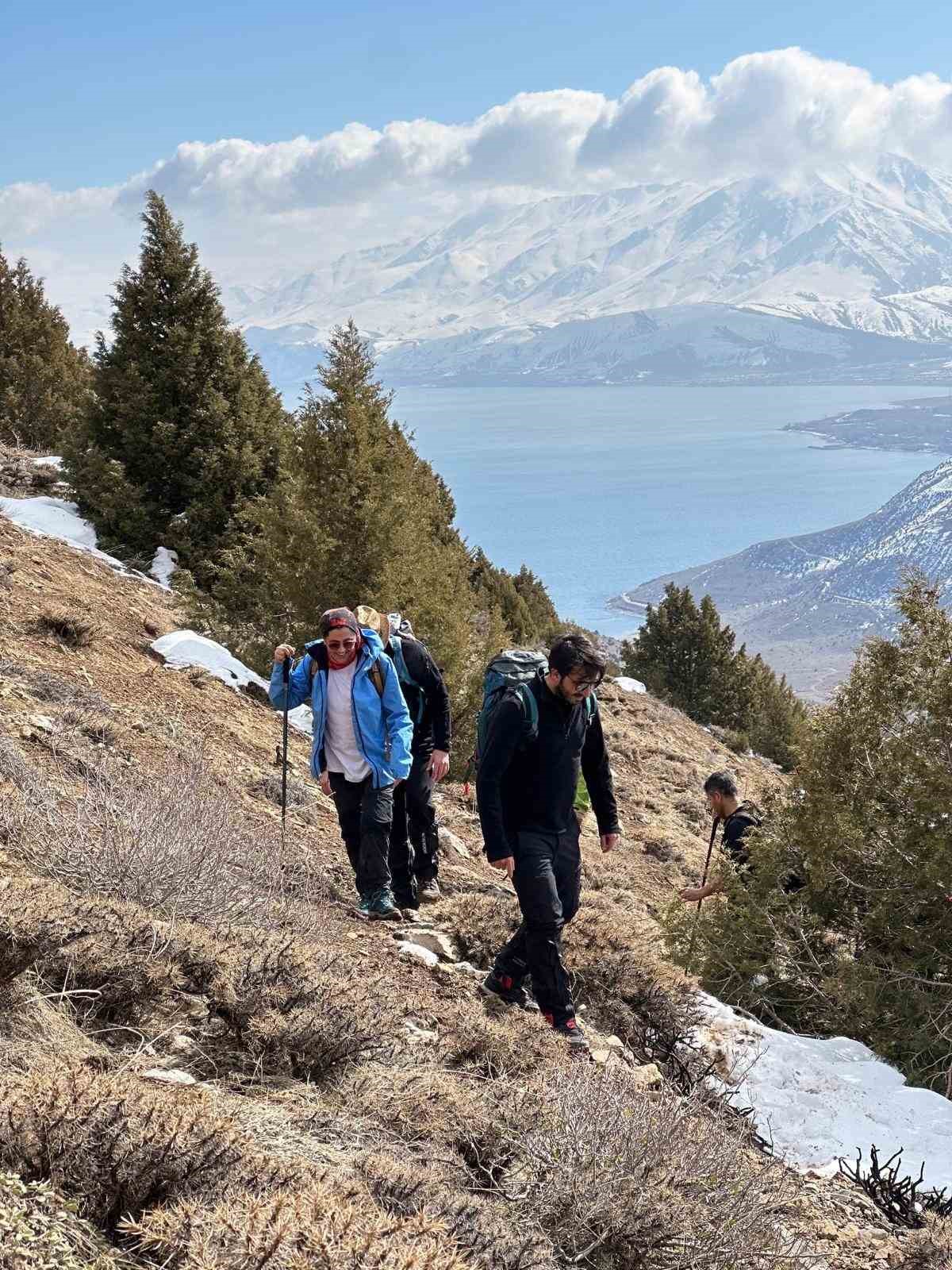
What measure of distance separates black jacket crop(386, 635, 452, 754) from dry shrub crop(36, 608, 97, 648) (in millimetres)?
4803

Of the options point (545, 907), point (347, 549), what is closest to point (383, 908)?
point (545, 907)

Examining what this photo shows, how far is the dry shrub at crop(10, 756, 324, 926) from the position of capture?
4227 millimetres

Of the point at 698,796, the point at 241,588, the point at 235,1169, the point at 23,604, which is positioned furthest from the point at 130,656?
the point at 698,796

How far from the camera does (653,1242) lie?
2682mm

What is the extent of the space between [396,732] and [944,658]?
365cm

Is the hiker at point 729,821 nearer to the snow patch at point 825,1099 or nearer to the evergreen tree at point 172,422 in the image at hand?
the snow patch at point 825,1099

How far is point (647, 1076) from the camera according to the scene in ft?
14.1

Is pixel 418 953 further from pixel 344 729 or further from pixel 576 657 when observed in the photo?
pixel 576 657

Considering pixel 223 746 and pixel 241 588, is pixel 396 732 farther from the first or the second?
pixel 241 588

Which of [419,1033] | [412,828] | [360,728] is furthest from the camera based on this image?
[412,828]

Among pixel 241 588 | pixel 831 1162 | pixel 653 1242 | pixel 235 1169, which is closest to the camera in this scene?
pixel 235 1169

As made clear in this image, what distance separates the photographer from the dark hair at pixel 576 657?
427cm

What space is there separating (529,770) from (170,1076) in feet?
6.56

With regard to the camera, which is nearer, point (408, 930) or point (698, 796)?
point (408, 930)
